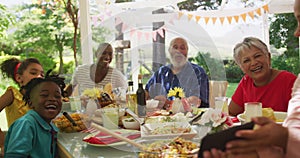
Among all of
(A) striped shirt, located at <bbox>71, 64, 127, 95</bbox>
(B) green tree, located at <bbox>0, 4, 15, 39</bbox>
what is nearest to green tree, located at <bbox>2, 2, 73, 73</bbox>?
(B) green tree, located at <bbox>0, 4, 15, 39</bbox>

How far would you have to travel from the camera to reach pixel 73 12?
17.5ft

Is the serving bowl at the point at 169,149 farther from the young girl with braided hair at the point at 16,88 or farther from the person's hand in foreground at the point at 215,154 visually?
the young girl with braided hair at the point at 16,88


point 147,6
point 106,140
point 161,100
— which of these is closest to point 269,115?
point 161,100

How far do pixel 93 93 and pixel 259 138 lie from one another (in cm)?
131

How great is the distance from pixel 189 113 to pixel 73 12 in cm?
406

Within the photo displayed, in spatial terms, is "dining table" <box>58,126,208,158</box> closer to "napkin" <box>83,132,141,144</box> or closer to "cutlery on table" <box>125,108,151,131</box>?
"napkin" <box>83,132,141,144</box>

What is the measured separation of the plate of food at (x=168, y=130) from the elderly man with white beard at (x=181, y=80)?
0.24 meters

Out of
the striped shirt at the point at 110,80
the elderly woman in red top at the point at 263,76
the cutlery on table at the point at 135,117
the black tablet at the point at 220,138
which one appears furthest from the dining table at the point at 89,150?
the elderly woman in red top at the point at 263,76

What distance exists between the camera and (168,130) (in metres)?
1.33

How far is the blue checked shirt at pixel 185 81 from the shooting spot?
5.32 feet

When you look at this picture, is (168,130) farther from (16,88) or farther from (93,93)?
(16,88)

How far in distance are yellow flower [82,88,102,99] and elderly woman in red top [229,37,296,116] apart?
0.89m

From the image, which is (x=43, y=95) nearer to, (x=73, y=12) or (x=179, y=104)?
(x=179, y=104)

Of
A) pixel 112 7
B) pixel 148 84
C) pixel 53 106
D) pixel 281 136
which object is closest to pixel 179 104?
pixel 148 84
